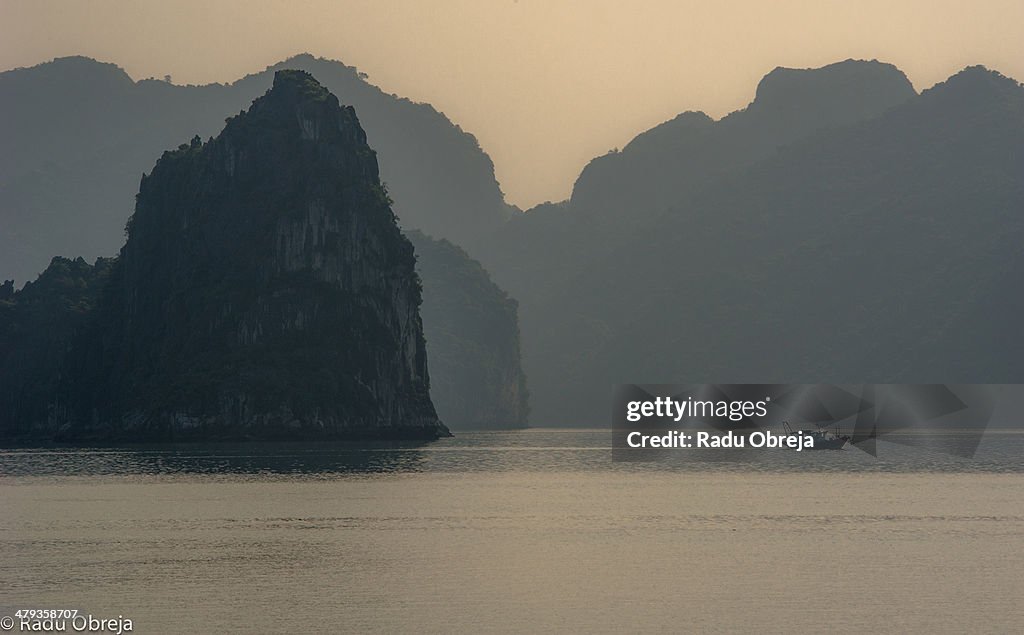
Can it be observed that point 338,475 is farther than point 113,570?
Yes

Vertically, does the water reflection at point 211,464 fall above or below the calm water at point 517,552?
above

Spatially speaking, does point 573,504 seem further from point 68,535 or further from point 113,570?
point 113,570

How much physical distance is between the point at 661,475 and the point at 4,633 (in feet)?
354

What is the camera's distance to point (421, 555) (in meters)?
82.0

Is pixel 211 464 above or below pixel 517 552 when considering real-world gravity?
above

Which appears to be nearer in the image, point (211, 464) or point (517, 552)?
point (517, 552)

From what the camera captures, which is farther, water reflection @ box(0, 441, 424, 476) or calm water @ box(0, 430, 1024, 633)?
water reflection @ box(0, 441, 424, 476)

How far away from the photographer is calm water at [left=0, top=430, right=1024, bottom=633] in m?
62.1

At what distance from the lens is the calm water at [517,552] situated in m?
62.1

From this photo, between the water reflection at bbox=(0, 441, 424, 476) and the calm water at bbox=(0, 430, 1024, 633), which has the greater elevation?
the water reflection at bbox=(0, 441, 424, 476)

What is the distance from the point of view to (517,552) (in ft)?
273

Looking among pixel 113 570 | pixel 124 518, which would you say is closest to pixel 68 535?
pixel 124 518

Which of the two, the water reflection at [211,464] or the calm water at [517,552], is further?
the water reflection at [211,464]

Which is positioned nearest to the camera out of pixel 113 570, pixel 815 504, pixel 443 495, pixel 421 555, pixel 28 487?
pixel 113 570
